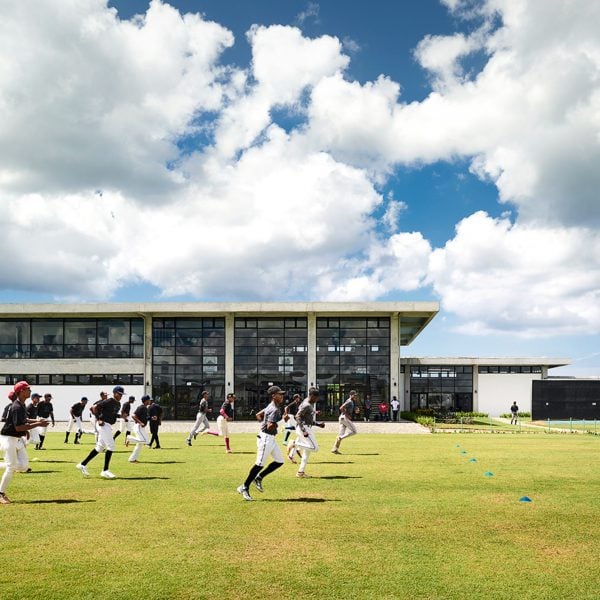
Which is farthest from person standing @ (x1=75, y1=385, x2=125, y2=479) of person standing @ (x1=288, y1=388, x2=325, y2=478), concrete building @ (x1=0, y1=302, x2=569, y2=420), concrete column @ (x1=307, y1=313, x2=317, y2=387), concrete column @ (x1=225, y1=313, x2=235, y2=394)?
concrete column @ (x1=307, y1=313, x2=317, y2=387)

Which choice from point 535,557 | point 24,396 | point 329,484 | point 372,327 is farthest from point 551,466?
point 372,327

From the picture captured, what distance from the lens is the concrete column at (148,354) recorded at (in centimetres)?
4272

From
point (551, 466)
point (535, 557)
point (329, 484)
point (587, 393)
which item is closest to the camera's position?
point (535, 557)

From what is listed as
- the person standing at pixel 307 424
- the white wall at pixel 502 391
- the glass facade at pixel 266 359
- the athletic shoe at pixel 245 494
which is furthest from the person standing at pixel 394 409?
the athletic shoe at pixel 245 494

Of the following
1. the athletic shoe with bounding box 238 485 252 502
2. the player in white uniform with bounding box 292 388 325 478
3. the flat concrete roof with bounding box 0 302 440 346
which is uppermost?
the flat concrete roof with bounding box 0 302 440 346

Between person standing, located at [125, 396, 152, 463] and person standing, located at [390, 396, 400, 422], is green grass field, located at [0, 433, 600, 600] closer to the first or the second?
person standing, located at [125, 396, 152, 463]

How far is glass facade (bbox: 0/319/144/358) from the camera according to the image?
43.3 meters

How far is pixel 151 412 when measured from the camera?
62.7 feet

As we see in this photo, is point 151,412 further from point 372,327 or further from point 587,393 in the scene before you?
point 587,393

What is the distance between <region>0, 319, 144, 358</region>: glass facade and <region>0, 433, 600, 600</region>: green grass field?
30024 millimetres

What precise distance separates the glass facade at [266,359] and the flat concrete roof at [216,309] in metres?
1.07

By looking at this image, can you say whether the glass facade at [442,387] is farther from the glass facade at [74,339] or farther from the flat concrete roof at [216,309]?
the glass facade at [74,339]

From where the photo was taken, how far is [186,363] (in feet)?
142

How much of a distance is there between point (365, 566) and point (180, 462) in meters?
10.7
